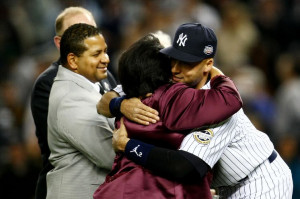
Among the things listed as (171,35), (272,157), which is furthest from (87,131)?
(171,35)

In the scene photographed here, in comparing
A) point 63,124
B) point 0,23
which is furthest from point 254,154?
point 0,23

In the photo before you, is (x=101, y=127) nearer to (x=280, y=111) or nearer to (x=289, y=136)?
(x=289, y=136)

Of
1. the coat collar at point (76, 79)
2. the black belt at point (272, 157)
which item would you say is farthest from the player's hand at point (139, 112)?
the black belt at point (272, 157)

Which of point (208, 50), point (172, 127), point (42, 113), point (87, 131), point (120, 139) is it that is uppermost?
point (208, 50)

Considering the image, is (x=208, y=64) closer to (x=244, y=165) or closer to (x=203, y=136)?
(x=203, y=136)

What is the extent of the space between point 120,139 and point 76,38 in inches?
31.2

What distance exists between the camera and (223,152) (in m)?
3.48

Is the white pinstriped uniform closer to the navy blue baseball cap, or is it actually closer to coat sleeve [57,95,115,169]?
the navy blue baseball cap

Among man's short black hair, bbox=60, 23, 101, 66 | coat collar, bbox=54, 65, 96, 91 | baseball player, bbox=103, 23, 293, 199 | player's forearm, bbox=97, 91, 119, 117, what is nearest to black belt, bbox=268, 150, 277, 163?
baseball player, bbox=103, 23, 293, 199

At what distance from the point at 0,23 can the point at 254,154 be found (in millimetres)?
6914

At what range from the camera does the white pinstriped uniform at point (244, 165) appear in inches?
130

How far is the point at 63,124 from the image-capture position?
12.2 ft

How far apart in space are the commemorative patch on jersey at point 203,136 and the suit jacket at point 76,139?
2.12ft

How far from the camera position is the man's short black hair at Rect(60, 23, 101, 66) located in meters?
3.83
